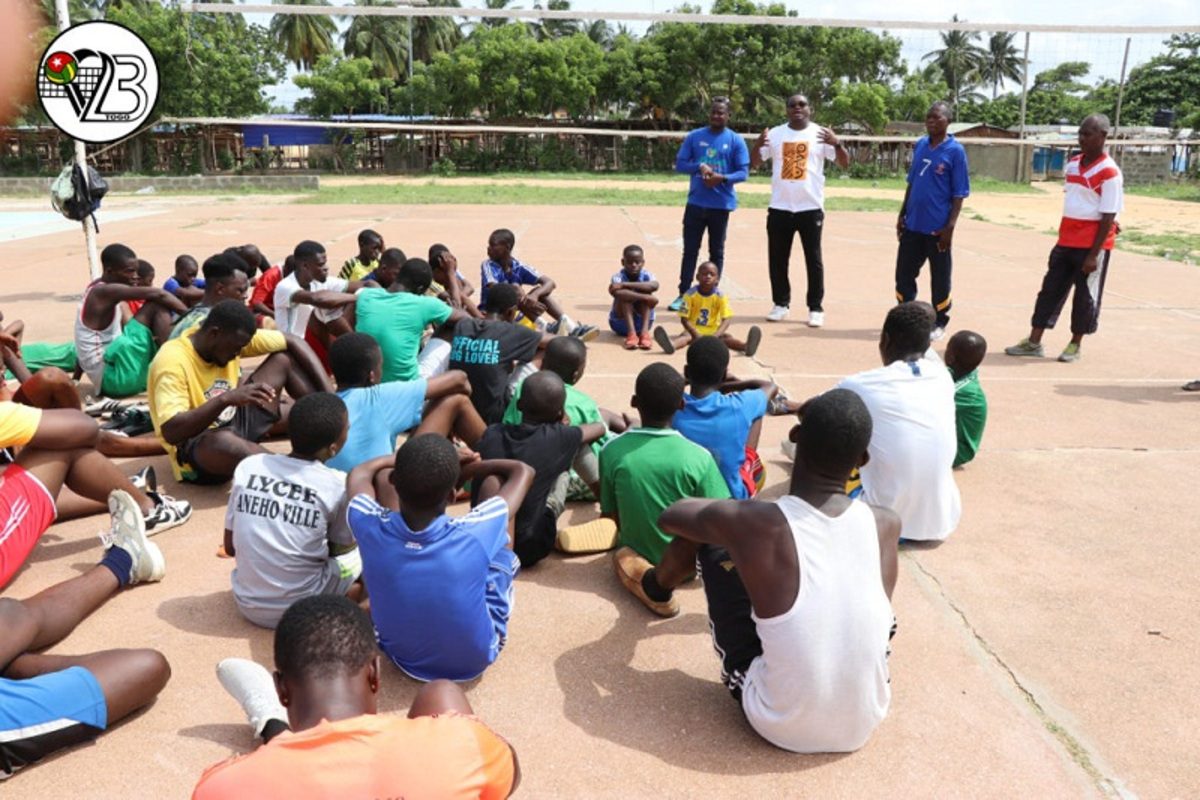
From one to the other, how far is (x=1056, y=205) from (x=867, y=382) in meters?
29.0

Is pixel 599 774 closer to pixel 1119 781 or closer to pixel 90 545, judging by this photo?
pixel 1119 781

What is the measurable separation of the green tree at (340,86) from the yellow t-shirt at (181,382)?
130 ft

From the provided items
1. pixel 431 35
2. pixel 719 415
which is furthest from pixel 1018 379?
pixel 431 35

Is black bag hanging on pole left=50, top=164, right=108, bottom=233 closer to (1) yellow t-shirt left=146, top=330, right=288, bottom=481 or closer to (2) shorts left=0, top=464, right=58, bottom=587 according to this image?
(1) yellow t-shirt left=146, top=330, right=288, bottom=481

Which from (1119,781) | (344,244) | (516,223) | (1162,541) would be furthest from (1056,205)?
(1119,781)

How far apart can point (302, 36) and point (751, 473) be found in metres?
56.2

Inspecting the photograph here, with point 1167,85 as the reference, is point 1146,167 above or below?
below

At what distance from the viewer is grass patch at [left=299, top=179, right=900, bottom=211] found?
24.6m

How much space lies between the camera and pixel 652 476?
158 inches

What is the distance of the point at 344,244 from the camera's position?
15.0m

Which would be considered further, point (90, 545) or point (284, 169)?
point (284, 169)

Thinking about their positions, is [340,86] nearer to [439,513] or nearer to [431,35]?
[431,35]

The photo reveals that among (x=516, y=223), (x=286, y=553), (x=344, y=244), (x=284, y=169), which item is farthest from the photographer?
(x=284, y=169)

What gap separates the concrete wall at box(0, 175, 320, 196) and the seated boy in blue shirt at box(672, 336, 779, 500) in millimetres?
28196
